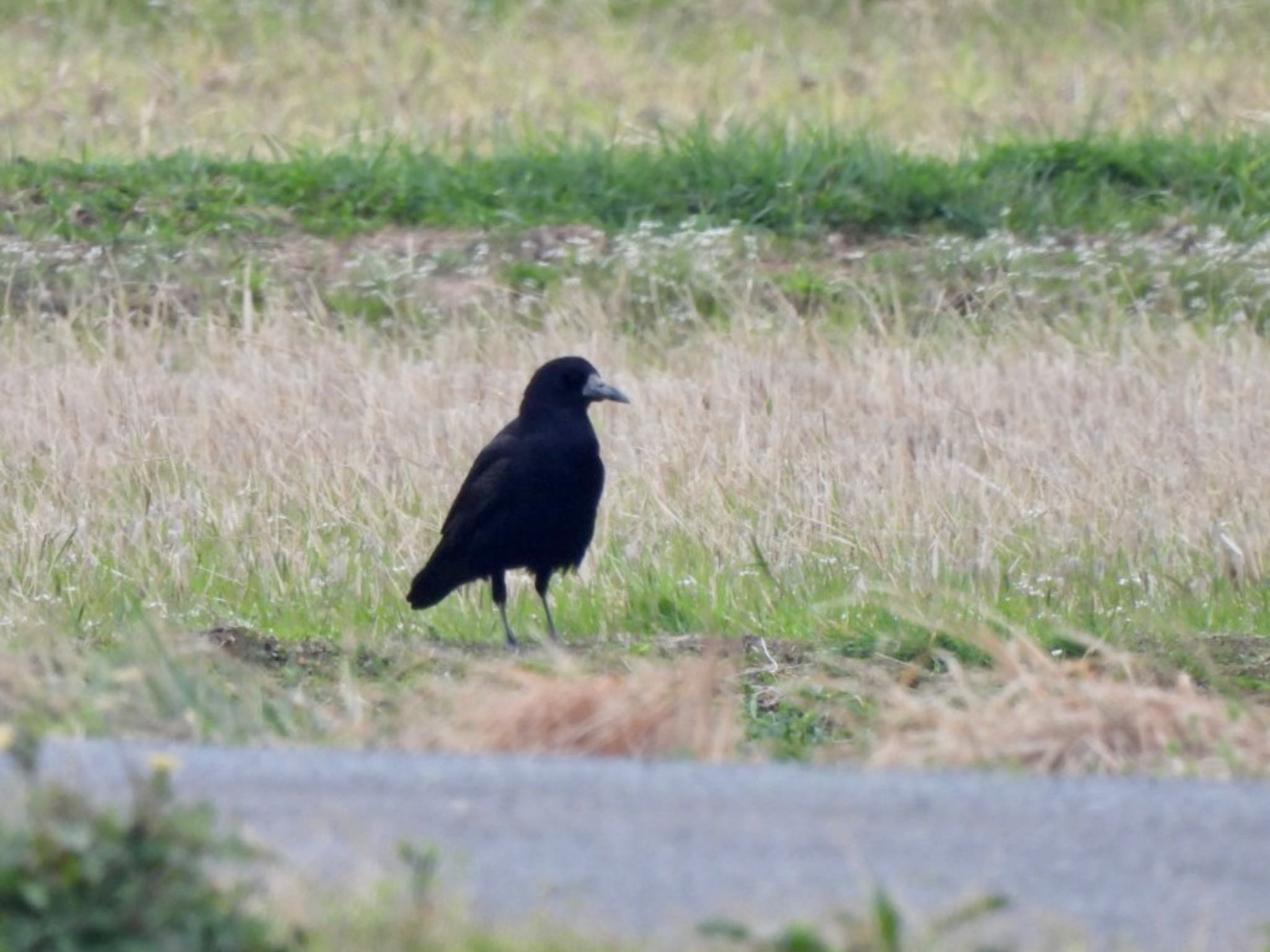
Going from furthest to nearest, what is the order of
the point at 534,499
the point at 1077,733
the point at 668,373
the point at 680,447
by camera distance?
the point at 668,373 < the point at 680,447 < the point at 534,499 < the point at 1077,733

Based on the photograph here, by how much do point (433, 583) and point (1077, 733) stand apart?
3976 millimetres

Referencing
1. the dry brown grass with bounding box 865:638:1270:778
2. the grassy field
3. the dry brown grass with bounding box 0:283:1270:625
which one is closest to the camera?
the dry brown grass with bounding box 865:638:1270:778

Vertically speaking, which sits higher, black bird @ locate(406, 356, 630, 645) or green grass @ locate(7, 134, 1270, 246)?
black bird @ locate(406, 356, 630, 645)

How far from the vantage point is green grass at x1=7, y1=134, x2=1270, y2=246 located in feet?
52.2

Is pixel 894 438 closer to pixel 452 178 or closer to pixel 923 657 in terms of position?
pixel 923 657

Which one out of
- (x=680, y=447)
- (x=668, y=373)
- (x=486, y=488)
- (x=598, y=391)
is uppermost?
(x=598, y=391)

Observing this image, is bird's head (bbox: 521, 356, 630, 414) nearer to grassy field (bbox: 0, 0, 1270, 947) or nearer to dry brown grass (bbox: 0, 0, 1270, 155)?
grassy field (bbox: 0, 0, 1270, 947)

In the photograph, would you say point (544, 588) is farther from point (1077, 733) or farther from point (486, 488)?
point (1077, 733)

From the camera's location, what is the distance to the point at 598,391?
364 inches

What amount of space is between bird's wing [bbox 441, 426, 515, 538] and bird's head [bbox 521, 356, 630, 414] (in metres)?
0.18

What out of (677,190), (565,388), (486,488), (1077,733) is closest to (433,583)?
(486,488)

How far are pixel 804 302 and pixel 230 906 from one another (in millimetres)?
10979

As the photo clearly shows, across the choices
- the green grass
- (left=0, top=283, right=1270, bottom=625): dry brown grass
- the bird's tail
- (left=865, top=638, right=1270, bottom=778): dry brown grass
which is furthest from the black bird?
the green grass

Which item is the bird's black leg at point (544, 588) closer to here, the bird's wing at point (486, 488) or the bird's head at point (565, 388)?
the bird's wing at point (486, 488)
